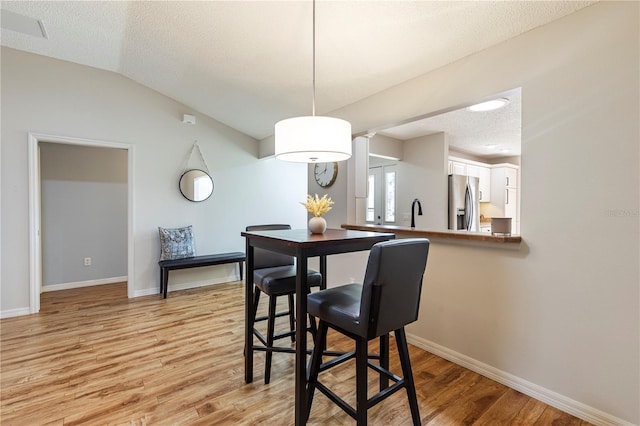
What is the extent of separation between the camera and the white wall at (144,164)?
3.23 metres

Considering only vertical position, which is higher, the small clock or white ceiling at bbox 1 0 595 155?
white ceiling at bbox 1 0 595 155

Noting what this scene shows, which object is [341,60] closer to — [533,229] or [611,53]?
[611,53]

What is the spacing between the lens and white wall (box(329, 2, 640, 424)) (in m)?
1.53

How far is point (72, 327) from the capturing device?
2.95m

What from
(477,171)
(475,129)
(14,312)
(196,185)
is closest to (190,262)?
(196,185)

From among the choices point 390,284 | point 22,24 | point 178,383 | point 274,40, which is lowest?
point 178,383

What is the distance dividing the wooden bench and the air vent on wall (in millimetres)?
2728

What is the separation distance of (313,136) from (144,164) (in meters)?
3.31

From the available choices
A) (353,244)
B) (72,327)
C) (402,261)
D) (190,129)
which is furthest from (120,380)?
(190,129)

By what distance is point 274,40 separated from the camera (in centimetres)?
246

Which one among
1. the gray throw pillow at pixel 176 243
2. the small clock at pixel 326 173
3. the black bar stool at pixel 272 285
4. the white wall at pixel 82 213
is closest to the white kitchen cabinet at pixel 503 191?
the small clock at pixel 326 173

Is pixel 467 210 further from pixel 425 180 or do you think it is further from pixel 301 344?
pixel 301 344

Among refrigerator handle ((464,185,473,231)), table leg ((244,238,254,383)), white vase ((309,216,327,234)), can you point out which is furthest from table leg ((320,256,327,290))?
refrigerator handle ((464,185,473,231))

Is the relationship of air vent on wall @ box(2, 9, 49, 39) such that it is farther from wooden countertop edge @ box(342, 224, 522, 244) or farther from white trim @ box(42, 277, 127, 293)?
wooden countertop edge @ box(342, 224, 522, 244)
